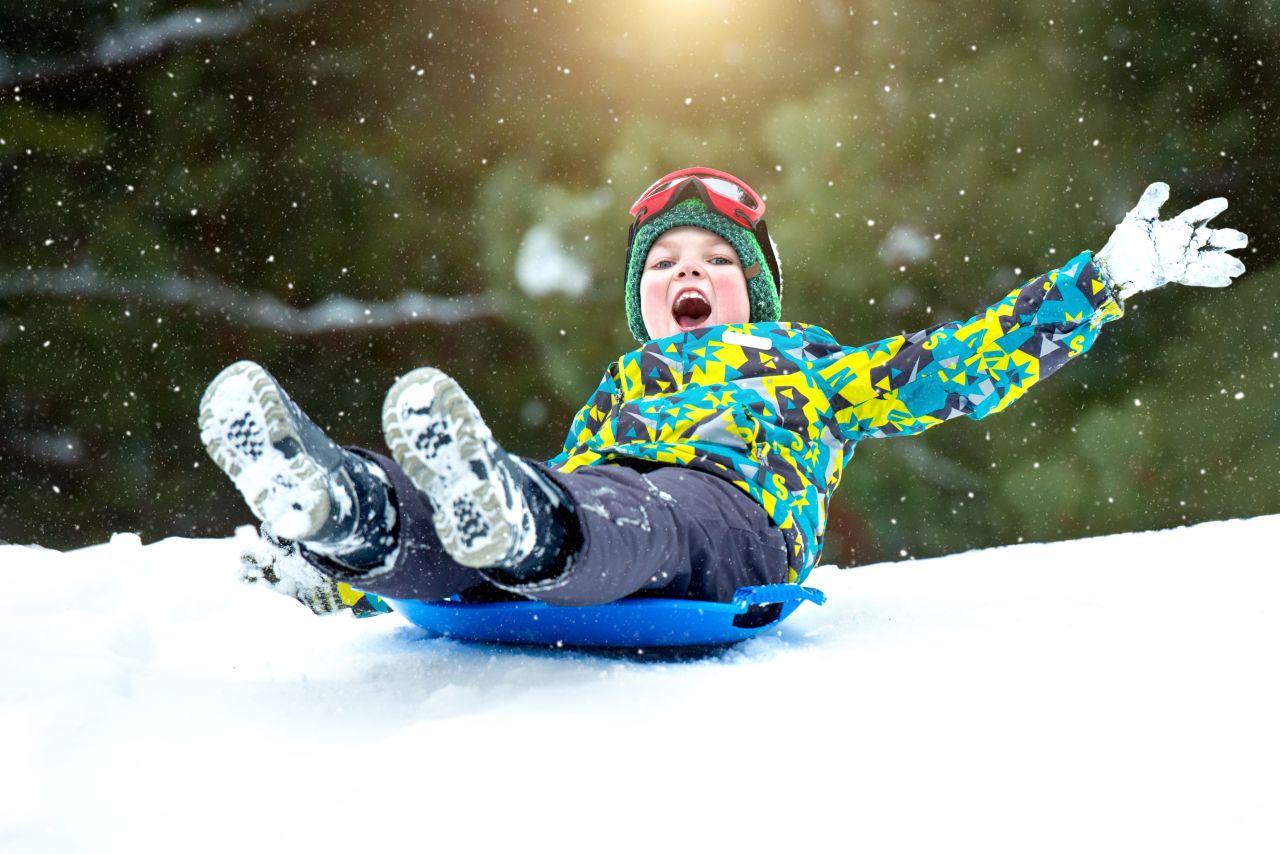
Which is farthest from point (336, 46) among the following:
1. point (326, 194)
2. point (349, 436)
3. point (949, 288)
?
point (949, 288)

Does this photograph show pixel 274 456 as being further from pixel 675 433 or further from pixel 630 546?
pixel 675 433

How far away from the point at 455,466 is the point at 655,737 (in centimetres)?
35

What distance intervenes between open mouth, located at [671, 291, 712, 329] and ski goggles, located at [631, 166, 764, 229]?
258mm

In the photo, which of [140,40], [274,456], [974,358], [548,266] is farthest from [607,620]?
[140,40]

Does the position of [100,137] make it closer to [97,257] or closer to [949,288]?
[97,257]

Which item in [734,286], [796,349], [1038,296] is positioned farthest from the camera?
[734,286]

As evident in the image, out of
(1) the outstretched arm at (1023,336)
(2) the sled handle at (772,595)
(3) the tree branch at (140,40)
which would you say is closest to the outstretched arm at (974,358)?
(1) the outstretched arm at (1023,336)

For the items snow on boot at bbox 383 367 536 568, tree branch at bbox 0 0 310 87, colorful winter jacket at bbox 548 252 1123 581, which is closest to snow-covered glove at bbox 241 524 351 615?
colorful winter jacket at bbox 548 252 1123 581

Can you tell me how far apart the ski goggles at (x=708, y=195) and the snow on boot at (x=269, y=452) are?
146 cm

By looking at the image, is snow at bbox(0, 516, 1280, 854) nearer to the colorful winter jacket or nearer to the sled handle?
the sled handle

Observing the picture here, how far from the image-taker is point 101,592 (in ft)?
5.42

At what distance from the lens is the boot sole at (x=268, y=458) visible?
1.06m

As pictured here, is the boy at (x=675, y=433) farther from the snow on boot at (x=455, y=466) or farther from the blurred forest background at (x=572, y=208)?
the blurred forest background at (x=572, y=208)

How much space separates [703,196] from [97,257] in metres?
4.24
